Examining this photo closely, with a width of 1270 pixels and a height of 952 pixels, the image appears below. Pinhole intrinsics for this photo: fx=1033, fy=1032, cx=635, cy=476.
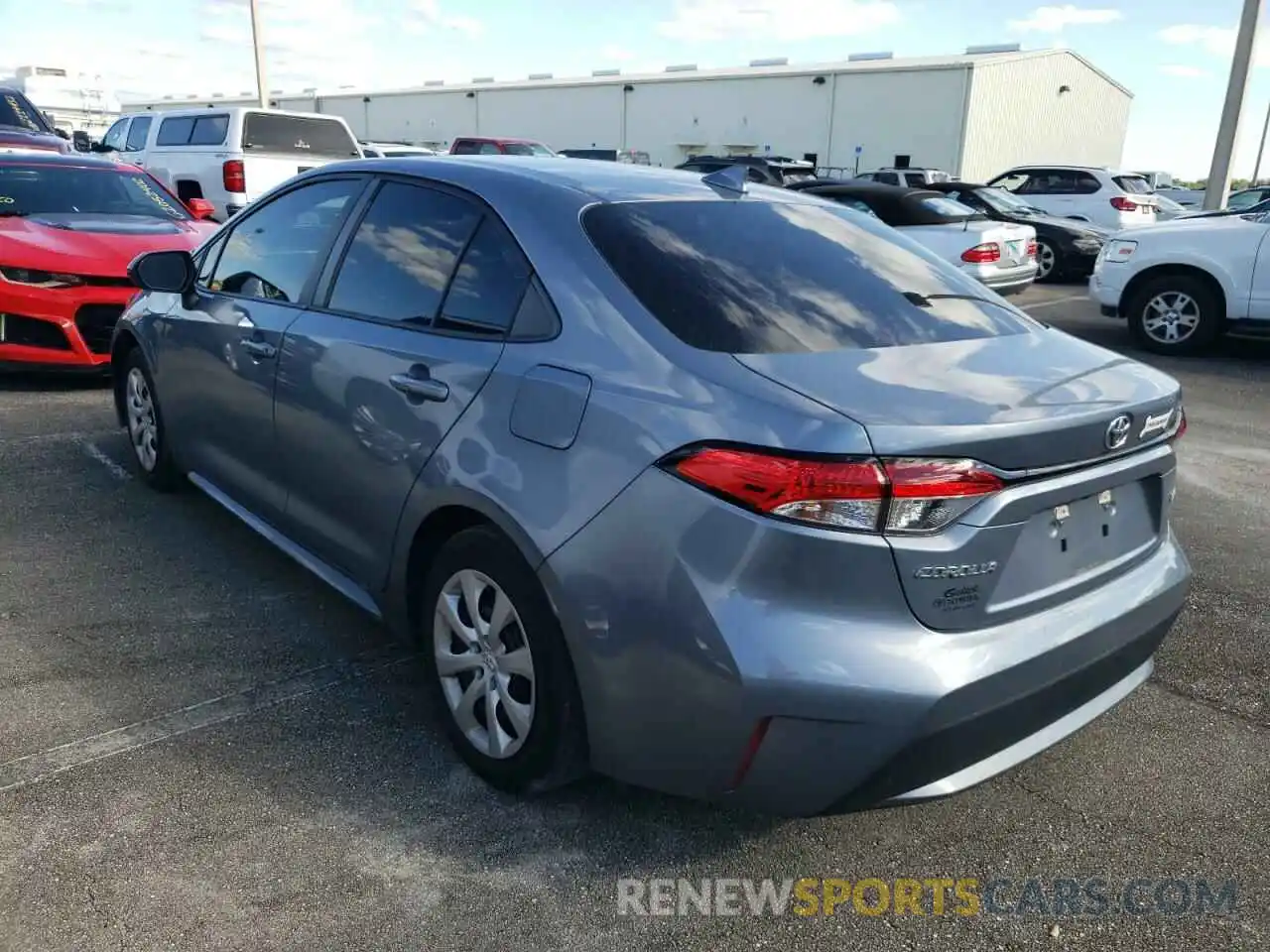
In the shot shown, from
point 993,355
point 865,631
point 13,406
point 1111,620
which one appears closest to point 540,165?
point 993,355

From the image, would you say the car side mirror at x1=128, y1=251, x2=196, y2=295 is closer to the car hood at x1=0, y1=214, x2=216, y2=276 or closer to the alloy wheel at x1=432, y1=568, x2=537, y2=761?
the alloy wheel at x1=432, y1=568, x2=537, y2=761

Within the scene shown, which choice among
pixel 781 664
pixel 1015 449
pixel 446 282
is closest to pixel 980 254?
pixel 446 282

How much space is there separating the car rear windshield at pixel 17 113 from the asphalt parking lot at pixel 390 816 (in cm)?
1425

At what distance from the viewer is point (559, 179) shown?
298 centimetres

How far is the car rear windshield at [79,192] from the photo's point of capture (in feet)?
24.7

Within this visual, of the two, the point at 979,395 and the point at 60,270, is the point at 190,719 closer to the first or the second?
the point at 979,395

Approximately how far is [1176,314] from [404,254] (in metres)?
8.60

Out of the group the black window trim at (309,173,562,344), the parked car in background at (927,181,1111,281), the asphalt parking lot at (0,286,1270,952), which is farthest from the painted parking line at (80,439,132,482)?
the parked car in background at (927,181,1111,281)

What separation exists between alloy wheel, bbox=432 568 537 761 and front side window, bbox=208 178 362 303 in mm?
1406

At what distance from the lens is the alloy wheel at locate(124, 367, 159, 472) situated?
491 centimetres

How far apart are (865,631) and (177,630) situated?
8.63 ft

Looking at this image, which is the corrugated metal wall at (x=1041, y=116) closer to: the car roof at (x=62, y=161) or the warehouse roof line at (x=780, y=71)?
the warehouse roof line at (x=780, y=71)

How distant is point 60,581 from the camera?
406 cm

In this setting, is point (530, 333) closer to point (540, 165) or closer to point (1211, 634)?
point (540, 165)
